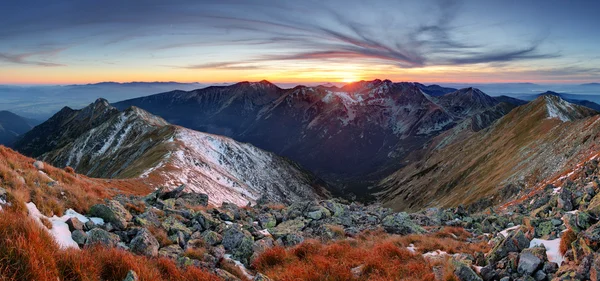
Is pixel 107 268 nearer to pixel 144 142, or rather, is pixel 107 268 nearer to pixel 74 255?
pixel 74 255

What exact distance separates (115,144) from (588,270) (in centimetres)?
19942

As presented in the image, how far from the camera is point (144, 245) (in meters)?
11.1

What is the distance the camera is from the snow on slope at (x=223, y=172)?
93250 mm

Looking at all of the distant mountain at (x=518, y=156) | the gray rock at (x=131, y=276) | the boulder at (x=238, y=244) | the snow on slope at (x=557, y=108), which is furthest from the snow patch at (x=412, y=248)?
the snow on slope at (x=557, y=108)

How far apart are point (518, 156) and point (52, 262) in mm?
127050

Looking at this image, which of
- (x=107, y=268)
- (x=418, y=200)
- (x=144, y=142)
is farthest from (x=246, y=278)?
(x=418, y=200)

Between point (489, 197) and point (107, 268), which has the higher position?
point (107, 268)

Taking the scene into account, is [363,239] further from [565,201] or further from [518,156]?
[518,156]

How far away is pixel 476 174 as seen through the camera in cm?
12438

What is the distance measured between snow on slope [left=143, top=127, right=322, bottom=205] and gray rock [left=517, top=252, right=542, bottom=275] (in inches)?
3079

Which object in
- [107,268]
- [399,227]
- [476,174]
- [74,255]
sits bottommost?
[476,174]

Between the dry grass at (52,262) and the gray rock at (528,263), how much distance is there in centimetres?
1059

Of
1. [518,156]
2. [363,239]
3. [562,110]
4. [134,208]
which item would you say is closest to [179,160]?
[134,208]

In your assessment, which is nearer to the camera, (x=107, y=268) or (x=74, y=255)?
(x=74, y=255)
